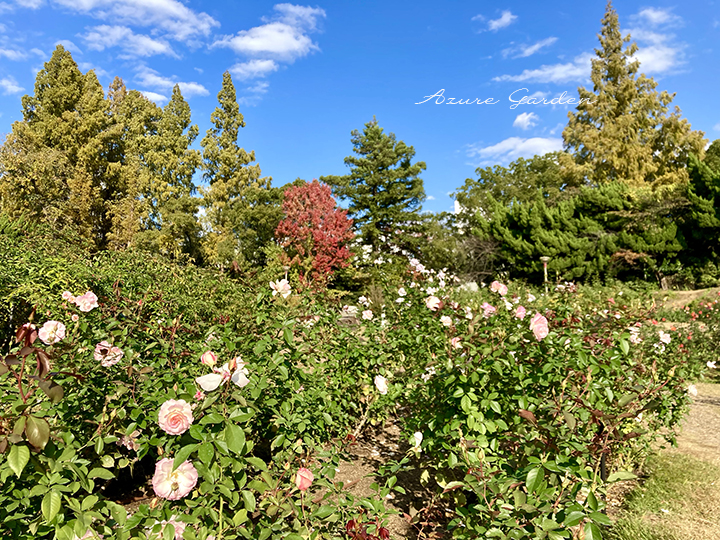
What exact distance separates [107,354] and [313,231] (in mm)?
9888

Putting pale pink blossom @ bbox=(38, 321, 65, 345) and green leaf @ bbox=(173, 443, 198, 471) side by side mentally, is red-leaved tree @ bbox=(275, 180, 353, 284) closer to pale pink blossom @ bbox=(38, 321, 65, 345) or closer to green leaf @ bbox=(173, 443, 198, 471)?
pale pink blossom @ bbox=(38, 321, 65, 345)

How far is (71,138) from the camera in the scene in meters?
16.5

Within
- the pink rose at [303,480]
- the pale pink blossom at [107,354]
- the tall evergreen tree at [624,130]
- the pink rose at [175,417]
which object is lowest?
the pink rose at [303,480]

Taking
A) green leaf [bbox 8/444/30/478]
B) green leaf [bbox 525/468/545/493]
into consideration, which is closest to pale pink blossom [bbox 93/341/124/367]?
green leaf [bbox 8/444/30/478]

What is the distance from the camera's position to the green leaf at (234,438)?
1.09 metres

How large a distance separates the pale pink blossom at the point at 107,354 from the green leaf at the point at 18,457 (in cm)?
79

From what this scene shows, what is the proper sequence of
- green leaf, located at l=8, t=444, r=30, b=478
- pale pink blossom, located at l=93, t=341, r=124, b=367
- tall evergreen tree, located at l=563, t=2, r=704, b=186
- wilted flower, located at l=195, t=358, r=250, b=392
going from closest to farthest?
1. green leaf, located at l=8, t=444, r=30, b=478
2. wilted flower, located at l=195, t=358, r=250, b=392
3. pale pink blossom, located at l=93, t=341, r=124, b=367
4. tall evergreen tree, located at l=563, t=2, r=704, b=186

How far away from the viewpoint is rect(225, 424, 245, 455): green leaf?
3.58ft

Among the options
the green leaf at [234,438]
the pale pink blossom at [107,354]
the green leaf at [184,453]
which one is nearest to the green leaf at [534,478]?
the green leaf at [234,438]

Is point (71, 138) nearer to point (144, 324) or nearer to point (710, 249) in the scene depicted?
point (144, 324)

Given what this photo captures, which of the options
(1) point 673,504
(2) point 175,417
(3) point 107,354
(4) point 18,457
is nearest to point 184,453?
(2) point 175,417

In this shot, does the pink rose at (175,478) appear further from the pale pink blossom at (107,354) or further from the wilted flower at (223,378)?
the pale pink blossom at (107,354)

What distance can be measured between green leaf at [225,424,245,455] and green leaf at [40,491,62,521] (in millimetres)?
404

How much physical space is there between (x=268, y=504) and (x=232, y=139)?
17.3 metres
